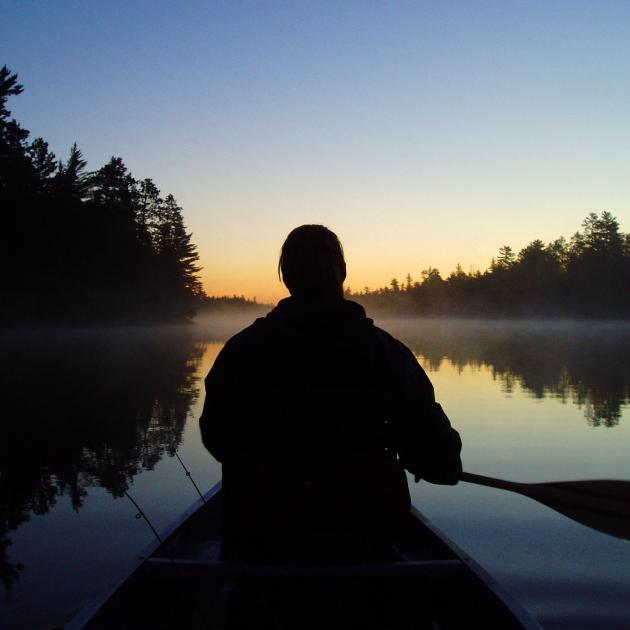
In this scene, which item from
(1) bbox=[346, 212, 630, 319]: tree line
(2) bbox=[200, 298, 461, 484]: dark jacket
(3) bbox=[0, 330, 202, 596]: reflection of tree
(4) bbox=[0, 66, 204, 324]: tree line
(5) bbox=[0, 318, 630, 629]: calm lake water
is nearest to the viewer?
(2) bbox=[200, 298, 461, 484]: dark jacket

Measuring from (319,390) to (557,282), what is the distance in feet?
368

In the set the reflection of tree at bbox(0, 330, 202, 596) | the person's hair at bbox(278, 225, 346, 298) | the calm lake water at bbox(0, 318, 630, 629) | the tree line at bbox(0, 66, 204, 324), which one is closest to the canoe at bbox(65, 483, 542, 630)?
the calm lake water at bbox(0, 318, 630, 629)

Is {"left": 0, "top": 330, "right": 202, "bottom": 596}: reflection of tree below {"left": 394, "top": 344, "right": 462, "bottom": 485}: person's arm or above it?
below

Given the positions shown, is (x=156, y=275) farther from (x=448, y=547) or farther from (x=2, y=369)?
(x=448, y=547)

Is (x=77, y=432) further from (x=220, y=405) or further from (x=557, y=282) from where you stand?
(x=557, y=282)

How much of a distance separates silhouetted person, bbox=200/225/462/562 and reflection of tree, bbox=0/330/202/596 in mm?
2989

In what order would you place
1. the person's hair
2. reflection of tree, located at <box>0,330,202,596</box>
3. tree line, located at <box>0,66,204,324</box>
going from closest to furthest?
the person's hair, reflection of tree, located at <box>0,330,202,596</box>, tree line, located at <box>0,66,204,324</box>

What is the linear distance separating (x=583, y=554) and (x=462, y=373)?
47.5 ft

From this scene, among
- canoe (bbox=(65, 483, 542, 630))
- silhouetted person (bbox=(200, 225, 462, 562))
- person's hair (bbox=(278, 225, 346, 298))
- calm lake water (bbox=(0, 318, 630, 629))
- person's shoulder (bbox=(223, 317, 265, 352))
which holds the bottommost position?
calm lake water (bbox=(0, 318, 630, 629))

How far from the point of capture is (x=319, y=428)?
231 cm

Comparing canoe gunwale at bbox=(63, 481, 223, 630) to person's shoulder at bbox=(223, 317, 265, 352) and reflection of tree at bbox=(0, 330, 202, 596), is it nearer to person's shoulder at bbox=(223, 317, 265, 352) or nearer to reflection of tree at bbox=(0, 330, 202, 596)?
person's shoulder at bbox=(223, 317, 265, 352)

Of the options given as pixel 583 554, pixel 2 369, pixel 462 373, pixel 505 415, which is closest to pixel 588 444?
pixel 505 415

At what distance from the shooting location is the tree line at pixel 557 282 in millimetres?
95875

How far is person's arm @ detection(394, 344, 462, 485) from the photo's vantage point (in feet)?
7.56
